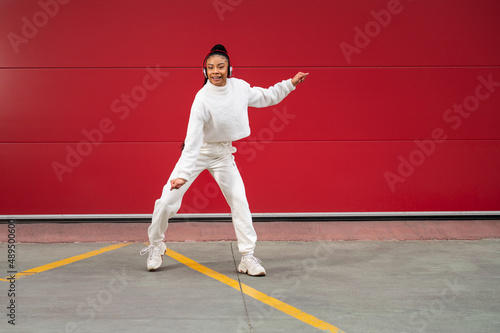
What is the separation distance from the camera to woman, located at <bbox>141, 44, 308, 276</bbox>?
495cm

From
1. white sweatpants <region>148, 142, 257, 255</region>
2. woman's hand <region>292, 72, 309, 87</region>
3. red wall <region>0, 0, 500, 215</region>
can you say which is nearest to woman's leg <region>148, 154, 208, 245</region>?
white sweatpants <region>148, 142, 257, 255</region>

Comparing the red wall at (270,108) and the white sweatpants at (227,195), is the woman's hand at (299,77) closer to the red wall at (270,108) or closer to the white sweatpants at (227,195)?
the white sweatpants at (227,195)

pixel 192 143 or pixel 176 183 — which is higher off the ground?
pixel 192 143

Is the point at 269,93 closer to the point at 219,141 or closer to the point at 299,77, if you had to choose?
the point at 299,77

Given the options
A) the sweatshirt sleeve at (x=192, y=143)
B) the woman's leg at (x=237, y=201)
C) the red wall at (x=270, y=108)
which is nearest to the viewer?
the sweatshirt sleeve at (x=192, y=143)

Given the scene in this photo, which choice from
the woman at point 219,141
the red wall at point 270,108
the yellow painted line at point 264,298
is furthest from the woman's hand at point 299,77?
the yellow painted line at point 264,298

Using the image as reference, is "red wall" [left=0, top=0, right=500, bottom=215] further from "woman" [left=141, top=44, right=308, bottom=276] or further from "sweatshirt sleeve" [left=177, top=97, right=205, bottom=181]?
"sweatshirt sleeve" [left=177, top=97, right=205, bottom=181]

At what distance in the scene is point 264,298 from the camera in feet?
14.2

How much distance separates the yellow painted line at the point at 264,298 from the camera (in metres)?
3.75

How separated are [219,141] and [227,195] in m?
0.50

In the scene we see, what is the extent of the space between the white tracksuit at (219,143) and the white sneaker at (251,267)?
0.07 m

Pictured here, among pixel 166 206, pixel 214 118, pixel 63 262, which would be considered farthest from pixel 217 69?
pixel 63 262

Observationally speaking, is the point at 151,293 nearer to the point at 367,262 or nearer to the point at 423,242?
the point at 367,262

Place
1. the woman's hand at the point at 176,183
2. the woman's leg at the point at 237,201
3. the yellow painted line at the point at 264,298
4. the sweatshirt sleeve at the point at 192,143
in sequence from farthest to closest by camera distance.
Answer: the woman's leg at the point at 237,201 → the sweatshirt sleeve at the point at 192,143 → the woman's hand at the point at 176,183 → the yellow painted line at the point at 264,298
